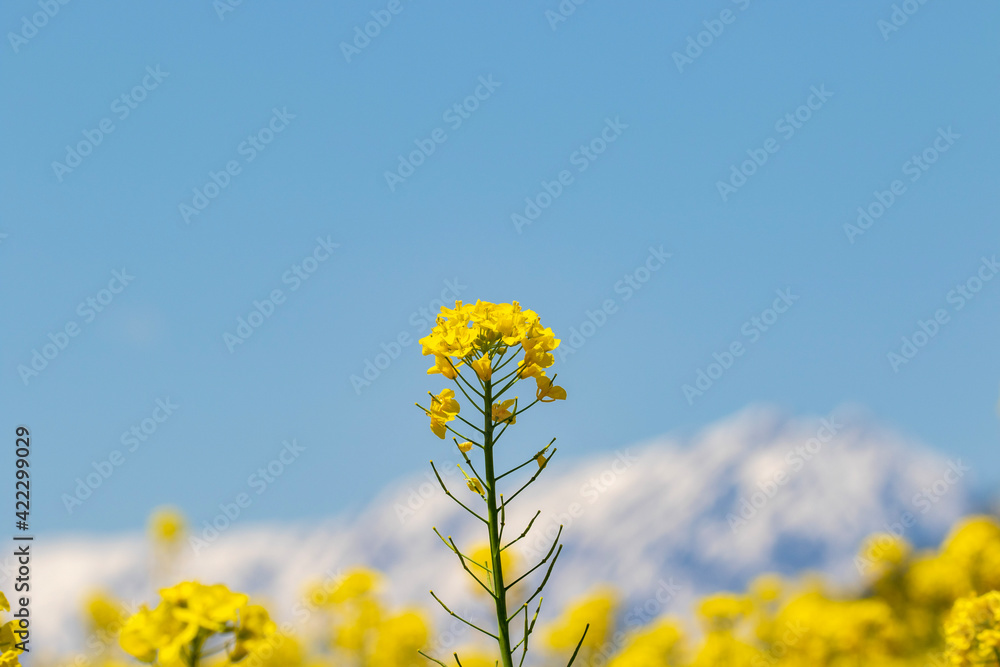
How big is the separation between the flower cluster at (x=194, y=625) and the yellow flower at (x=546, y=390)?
1547 mm

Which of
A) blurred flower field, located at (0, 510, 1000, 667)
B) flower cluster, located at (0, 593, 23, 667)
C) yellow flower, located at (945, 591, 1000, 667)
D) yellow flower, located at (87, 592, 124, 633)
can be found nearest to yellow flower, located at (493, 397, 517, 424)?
flower cluster, located at (0, 593, 23, 667)

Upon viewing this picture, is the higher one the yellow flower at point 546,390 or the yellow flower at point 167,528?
the yellow flower at point 167,528

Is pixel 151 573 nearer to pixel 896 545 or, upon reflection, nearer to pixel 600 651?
pixel 600 651

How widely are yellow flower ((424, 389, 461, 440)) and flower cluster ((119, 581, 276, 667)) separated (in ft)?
3.71

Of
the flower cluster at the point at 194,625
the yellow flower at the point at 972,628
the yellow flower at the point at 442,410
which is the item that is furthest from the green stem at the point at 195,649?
the yellow flower at the point at 972,628

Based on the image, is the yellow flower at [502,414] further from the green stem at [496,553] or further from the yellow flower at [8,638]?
the yellow flower at [8,638]

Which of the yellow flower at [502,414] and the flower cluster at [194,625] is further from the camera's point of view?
the yellow flower at [502,414]

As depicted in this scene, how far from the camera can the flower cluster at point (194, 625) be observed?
2.83 m

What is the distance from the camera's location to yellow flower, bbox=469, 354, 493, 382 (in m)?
3.73

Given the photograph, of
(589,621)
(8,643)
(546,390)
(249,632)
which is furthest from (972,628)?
(589,621)

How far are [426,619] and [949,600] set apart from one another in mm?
6150

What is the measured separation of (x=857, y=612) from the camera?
7.28m

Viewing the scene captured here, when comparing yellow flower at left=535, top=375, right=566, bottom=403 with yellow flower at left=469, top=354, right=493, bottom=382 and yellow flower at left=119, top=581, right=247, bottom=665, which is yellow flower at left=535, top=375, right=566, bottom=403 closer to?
yellow flower at left=469, top=354, right=493, bottom=382

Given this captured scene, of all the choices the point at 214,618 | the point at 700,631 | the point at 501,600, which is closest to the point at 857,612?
the point at 700,631
